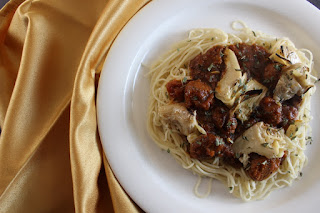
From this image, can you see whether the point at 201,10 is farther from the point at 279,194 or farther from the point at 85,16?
the point at 279,194

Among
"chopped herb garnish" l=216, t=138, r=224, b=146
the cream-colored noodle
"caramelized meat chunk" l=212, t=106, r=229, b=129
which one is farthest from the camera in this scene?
the cream-colored noodle

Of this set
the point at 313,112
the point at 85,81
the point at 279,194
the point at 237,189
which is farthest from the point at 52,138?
the point at 313,112

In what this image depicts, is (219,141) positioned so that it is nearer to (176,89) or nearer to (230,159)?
(230,159)

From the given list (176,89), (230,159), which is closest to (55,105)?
(176,89)

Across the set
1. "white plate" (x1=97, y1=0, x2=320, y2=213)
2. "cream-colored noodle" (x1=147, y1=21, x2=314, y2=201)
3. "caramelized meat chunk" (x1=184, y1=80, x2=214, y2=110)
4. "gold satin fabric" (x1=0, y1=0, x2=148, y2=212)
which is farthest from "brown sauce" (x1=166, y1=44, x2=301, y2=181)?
"gold satin fabric" (x1=0, y1=0, x2=148, y2=212)

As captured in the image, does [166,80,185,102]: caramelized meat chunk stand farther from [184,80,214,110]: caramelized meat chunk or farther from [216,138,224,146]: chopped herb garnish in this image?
[216,138,224,146]: chopped herb garnish

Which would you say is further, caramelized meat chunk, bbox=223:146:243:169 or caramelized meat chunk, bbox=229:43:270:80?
caramelized meat chunk, bbox=229:43:270:80

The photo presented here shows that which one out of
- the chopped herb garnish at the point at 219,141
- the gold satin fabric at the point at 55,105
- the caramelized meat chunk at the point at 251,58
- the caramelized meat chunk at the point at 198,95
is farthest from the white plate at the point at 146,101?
the caramelized meat chunk at the point at 198,95
